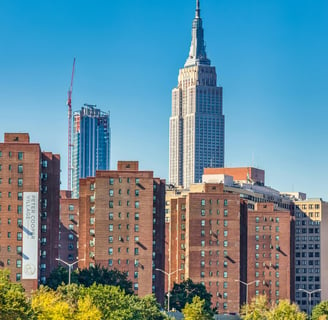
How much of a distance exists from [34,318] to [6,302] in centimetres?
576

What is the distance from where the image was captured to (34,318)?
19788cm

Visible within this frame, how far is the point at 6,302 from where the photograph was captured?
636 ft
